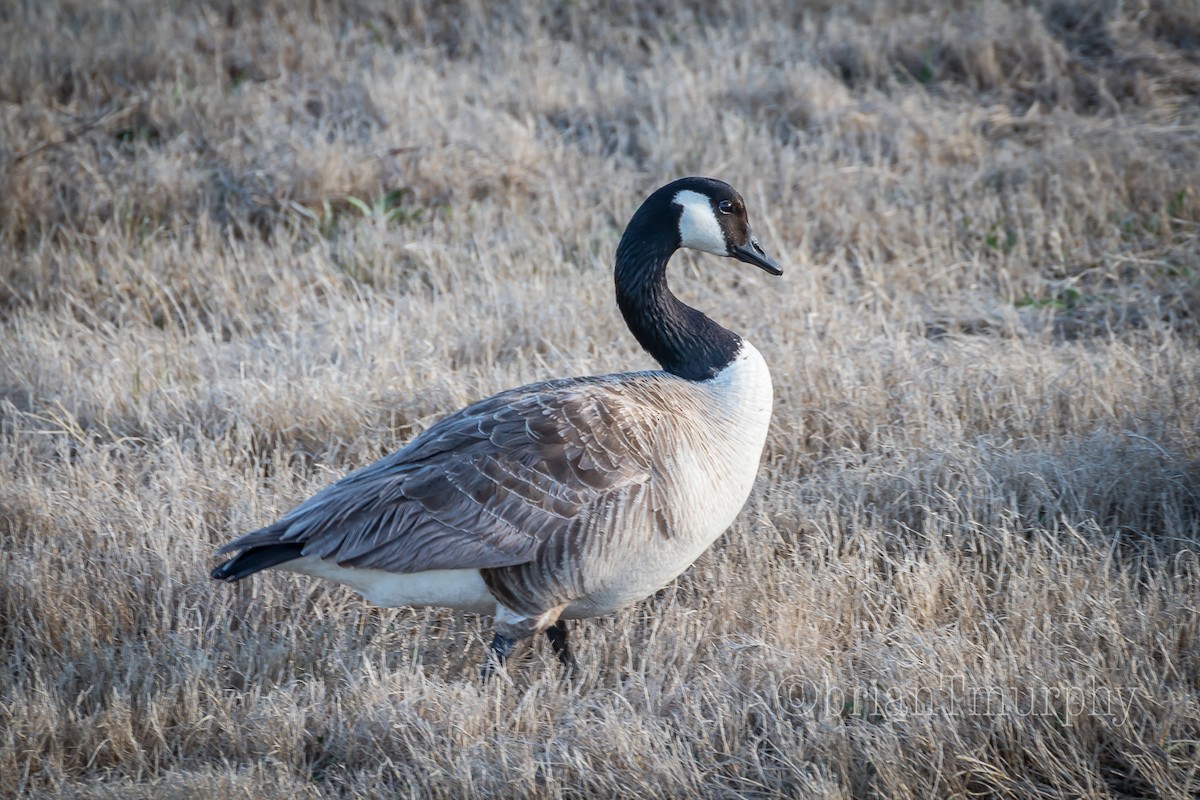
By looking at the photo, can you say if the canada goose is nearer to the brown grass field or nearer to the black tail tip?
the black tail tip

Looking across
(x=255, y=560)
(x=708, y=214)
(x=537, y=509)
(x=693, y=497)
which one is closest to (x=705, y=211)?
(x=708, y=214)

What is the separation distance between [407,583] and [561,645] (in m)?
0.69

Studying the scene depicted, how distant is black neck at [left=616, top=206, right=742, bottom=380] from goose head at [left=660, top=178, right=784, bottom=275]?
0.18 ft

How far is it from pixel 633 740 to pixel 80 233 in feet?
19.8

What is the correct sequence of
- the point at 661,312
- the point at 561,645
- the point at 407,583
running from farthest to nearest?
the point at 661,312
the point at 561,645
the point at 407,583

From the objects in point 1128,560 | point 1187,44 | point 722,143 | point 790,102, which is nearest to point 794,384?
point 1128,560

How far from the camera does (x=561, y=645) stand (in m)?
4.01

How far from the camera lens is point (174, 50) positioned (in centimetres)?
946

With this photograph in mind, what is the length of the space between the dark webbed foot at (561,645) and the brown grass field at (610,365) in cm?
9

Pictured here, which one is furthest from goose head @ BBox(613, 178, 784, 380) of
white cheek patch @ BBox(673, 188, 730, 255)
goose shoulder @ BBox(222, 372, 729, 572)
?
goose shoulder @ BBox(222, 372, 729, 572)

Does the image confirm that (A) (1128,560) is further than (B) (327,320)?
No

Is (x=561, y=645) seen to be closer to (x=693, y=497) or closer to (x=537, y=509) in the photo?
(x=537, y=509)

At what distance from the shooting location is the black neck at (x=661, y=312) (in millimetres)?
4121

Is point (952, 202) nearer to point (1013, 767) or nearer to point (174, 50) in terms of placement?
point (1013, 767)
